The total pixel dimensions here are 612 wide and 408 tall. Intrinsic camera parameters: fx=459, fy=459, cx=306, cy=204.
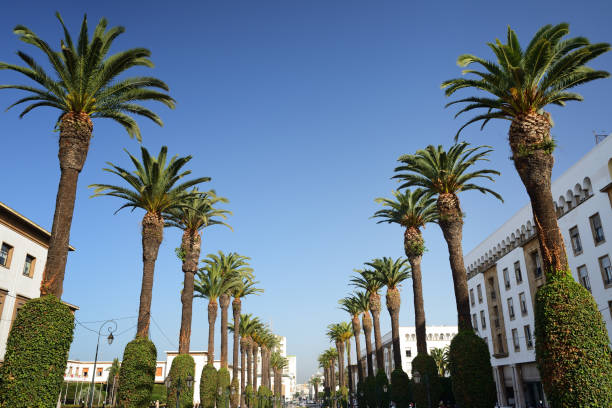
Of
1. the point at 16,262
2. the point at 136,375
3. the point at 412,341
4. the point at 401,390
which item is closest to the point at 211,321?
the point at 16,262

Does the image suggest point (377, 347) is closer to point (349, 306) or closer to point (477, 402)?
point (349, 306)

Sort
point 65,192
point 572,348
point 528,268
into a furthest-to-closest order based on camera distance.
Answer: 1. point 528,268
2. point 65,192
3. point 572,348

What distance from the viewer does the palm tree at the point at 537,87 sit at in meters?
16.6

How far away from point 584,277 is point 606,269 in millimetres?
2684

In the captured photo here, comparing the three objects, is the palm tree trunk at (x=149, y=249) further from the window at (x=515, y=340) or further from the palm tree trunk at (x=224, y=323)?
the window at (x=515, y=340)

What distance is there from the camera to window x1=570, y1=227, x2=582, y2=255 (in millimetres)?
36000

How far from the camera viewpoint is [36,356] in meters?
13.4

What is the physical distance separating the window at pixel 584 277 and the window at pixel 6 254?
42.7 meters

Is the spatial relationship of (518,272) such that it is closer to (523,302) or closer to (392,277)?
(523,302)

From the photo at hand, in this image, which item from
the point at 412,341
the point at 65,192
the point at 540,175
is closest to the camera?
the point at 540,175

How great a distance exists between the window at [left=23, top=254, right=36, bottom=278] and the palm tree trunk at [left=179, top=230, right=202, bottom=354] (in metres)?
14.3

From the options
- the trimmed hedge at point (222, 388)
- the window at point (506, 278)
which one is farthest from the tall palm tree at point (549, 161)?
the window at point (506, 278)

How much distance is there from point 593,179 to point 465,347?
20.0 meters

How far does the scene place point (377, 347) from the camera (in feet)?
152
